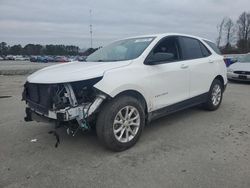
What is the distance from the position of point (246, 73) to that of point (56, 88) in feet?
31.3

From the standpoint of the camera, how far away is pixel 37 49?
98938 mm

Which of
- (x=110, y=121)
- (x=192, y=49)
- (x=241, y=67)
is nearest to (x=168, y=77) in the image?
(x=192, y=49)

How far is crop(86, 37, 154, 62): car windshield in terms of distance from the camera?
4.65 meters

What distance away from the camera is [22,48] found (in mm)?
102062

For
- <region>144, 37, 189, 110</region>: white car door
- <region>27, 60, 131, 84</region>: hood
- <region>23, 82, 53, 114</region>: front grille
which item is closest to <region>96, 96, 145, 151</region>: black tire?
<region>27, 60, 131, 84</region>: hood

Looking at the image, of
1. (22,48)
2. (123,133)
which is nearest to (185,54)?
(123,133)

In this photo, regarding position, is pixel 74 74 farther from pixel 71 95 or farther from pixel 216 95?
pixel 216 95

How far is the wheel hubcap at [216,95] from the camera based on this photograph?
6.25m

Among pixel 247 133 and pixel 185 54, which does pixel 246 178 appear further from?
pixel 185 54

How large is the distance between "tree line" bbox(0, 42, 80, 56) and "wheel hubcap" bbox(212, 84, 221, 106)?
287 feet

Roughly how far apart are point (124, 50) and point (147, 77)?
87 cm

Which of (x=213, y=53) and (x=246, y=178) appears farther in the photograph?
(x=213, y=53)

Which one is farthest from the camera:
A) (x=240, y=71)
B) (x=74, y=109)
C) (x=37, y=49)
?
(x=37, y=49)

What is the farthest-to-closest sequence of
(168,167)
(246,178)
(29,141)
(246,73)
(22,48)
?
(22,48) → (246,73) → (29,141) → (168,167) → (246,178)
